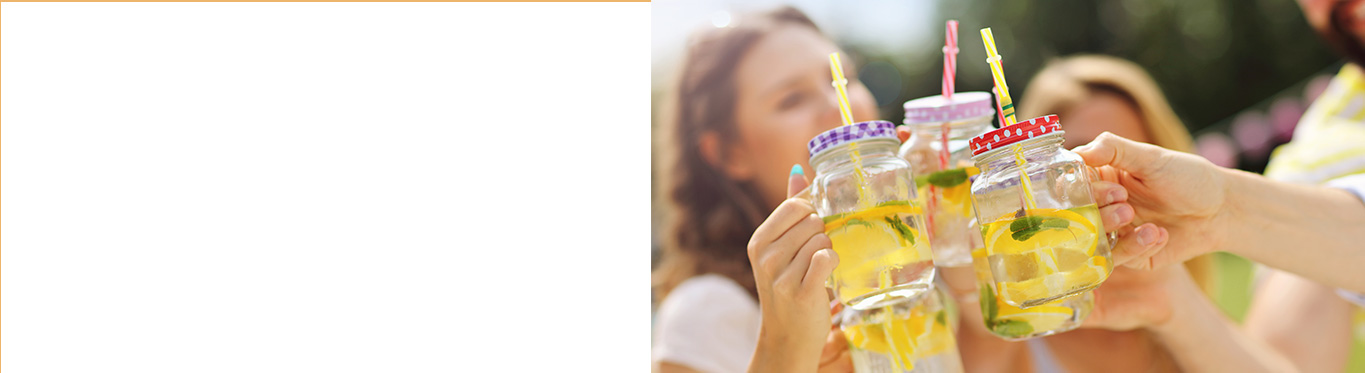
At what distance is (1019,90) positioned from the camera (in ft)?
44.2

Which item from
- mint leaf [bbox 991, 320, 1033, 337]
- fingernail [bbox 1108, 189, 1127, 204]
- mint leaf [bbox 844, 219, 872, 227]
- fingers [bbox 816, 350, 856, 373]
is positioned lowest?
fingers [bbox 816, 350, 856, 373]

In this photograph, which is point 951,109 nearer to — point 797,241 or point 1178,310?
point 797,241

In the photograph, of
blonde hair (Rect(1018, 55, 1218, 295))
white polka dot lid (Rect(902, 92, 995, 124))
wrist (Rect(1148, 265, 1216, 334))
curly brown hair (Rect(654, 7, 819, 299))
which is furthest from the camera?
blonde hair (Rect(1018, 55, 1218, 295))

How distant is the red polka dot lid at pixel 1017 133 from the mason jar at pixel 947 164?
181 mm

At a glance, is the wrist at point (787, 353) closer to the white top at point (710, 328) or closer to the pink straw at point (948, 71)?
the pink straw at point (948, 71)

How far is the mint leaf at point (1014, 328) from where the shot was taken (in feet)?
4.08

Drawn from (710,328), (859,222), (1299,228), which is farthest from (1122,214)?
(710,328)

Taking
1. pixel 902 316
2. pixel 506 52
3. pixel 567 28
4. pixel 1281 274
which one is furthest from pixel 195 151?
pixel 1281 274

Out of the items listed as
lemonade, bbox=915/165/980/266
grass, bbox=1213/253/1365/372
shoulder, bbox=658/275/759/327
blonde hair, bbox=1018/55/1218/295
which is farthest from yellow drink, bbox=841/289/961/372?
grass, bbox=1213/253/1365/372

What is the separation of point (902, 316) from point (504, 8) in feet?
4.84

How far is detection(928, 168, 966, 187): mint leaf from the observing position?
1.33m

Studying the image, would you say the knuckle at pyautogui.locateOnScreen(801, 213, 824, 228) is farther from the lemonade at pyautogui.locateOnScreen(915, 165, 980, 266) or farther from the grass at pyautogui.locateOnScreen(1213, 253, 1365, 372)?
the grass at pyautogui.locateOnScreen(1213, 253, 1365, 372)

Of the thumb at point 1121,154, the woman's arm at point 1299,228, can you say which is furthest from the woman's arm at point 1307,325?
the thumb at point 1121,154

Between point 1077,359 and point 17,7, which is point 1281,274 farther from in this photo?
point 17,7
